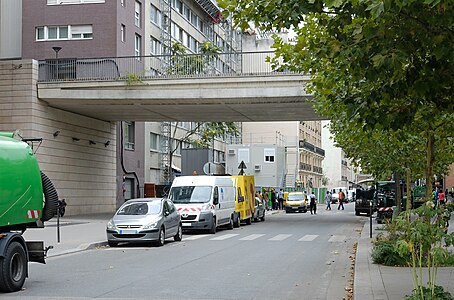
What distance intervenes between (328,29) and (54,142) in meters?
29.9

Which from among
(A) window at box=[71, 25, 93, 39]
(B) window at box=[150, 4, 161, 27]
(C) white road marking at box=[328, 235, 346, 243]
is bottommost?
(C) white road marking at box=[328, 235, 346, 243]

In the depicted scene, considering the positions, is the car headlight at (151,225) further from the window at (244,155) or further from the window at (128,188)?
the window at (244,155)

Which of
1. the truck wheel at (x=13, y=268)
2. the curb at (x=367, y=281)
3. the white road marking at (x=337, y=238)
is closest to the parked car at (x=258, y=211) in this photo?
the white road marking at (x=337, y=238)

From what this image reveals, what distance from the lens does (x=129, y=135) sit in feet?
160

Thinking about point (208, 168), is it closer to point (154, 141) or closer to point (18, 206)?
point (154, 141)

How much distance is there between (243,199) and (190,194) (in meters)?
5.31

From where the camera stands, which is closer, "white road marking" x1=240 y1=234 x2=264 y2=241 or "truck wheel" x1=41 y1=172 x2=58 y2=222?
"truck wheel" x1=41 y1=172 x2=58 y2=222

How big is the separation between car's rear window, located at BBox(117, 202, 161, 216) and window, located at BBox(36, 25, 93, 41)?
2456 centimetres

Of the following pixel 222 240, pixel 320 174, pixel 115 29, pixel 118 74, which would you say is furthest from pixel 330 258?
pixel 320 174

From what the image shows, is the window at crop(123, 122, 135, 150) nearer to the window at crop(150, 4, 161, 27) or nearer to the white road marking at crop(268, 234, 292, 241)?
the window at crop(150, 4, 161, 27)

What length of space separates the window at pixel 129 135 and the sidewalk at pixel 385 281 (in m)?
34.1

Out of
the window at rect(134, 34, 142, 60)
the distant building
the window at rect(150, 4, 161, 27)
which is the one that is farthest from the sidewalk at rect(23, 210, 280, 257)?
the distant building

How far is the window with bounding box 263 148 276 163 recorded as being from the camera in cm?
6575

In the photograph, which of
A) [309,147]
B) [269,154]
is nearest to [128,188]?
[269,154]
